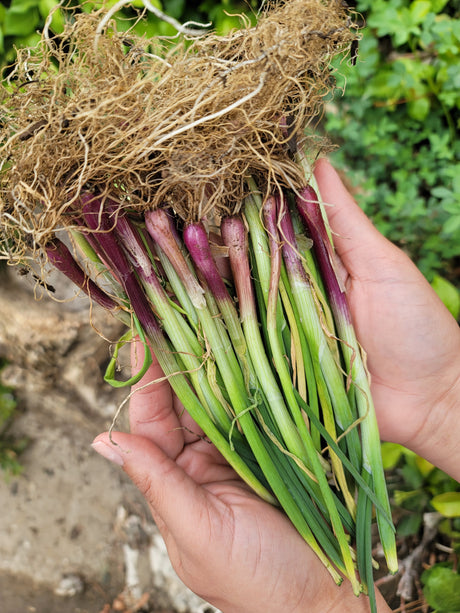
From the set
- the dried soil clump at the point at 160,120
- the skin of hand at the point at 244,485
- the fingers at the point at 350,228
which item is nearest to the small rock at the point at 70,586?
the skin of hand at the point at 244,485

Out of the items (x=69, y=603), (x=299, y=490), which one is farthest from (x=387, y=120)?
(x=69, y=603)

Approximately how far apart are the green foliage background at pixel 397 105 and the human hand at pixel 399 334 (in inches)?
12.1

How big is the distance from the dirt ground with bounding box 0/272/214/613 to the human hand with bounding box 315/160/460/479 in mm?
930

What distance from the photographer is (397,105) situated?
74.7 inches

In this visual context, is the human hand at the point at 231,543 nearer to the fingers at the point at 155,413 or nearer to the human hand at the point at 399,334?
the fingers at the point at 155,413

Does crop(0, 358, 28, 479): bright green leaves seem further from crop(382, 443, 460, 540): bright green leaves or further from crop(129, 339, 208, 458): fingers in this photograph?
crop(382, 443, 460, 540): bright green leaves

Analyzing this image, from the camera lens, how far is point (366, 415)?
1091 millimetres

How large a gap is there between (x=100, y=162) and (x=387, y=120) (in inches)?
49.2

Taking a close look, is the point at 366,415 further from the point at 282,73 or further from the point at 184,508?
the point at 282,73

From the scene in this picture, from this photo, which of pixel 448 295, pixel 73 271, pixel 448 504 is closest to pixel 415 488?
pixel 448 504

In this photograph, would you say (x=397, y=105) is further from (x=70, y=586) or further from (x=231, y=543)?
(x=70, y=586)

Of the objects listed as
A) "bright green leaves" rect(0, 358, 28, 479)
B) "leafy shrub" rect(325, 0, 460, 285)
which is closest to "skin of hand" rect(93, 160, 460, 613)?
"leafy shrub" rect(325, 0, 460, 285)

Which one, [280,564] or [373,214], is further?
[373,214]

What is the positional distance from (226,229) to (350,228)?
0.40 m
